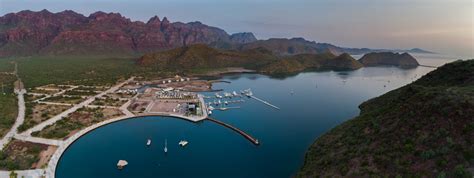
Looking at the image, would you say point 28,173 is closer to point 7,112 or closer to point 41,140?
point 41,140

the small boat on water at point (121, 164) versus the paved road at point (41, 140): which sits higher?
the paved road at point (41, 140)

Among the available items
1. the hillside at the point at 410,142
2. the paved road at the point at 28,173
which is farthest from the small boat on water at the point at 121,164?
the hillside at the point at 410,142

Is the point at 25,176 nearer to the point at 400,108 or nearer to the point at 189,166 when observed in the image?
the point at 189,166

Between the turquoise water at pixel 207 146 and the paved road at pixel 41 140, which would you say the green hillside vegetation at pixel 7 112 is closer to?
the paved road at pixel 41 140

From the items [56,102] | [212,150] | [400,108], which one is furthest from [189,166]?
[56,102]

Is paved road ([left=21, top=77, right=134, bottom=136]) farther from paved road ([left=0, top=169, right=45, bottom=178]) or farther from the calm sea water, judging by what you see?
paved road ([left=0, top=169, right=45, bottom=178])

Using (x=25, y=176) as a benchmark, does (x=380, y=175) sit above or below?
above

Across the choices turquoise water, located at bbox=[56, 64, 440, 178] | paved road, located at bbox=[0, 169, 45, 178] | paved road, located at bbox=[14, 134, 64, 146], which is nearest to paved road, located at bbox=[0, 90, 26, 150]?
paved road, located at bbox=[14, 134, 64, 146]

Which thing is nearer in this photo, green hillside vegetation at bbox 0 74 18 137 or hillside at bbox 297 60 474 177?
hillside at bbox 297 60 474 177
